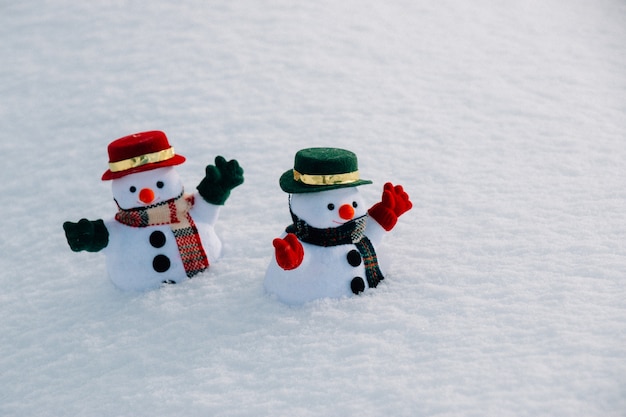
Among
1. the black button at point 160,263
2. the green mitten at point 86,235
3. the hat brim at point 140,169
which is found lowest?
the black button at point 160,263

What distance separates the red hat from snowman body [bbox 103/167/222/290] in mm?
41

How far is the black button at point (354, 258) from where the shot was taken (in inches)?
115

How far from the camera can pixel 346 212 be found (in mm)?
2812

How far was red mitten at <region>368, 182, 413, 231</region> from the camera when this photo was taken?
2.99 meters

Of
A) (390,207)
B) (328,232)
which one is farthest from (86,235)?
(390,207)

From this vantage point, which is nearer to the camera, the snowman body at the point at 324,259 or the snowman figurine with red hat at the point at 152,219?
the snowman body at the point at 324,259

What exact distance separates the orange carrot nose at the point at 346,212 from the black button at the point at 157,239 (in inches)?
31.3

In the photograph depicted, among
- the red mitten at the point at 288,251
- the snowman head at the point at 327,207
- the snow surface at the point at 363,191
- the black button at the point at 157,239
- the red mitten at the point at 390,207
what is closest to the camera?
the snow surface at the point at 363,191

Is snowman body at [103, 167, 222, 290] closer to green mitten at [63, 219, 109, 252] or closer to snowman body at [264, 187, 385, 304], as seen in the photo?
green mitten at [63, 219, 109, 252]

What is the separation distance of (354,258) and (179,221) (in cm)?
78

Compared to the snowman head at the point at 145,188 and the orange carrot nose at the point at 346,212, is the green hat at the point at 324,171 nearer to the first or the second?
the orange carrot nose at the point at 346,212

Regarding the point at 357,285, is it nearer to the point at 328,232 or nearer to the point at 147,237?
the point at 328,232

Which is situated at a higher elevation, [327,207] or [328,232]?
[327,207]

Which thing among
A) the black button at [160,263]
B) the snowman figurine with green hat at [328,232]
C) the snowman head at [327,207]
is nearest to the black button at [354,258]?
the snowman figurine with green hat at [328,232]
